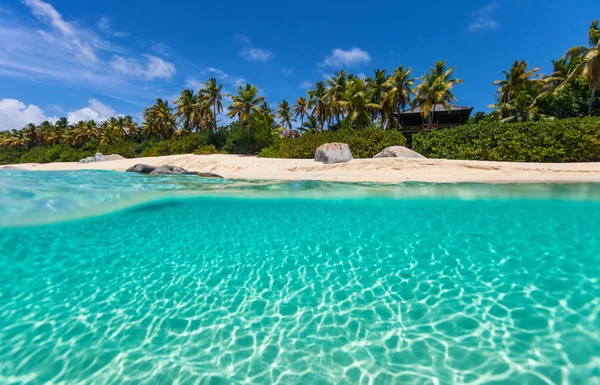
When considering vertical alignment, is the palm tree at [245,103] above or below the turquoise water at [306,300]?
above

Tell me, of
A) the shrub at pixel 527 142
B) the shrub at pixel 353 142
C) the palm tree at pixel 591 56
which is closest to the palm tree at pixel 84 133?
the shrub at pixel 353 142

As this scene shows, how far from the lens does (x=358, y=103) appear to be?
35.6 meters

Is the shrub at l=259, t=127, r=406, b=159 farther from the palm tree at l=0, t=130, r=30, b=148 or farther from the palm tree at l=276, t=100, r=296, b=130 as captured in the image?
the palm tree at l=0, t=130, r=30, b=148

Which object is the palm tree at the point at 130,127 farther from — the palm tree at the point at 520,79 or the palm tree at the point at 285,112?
the palm tree at the point at 520,79

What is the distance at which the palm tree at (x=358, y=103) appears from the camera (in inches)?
1389

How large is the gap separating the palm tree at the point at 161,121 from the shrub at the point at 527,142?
4933cm

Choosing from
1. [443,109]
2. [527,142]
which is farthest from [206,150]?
[527,142]

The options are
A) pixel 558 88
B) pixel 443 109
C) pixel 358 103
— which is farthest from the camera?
pixel 443 109

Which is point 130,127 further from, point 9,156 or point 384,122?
point 384,122

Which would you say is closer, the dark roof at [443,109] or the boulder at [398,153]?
the boulder at [398,153]

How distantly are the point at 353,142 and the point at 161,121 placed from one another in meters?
42.3

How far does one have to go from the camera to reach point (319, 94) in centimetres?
4753

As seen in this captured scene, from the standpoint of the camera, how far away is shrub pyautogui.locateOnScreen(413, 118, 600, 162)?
790 inches

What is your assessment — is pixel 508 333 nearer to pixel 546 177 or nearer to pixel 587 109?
pixel 546 177
